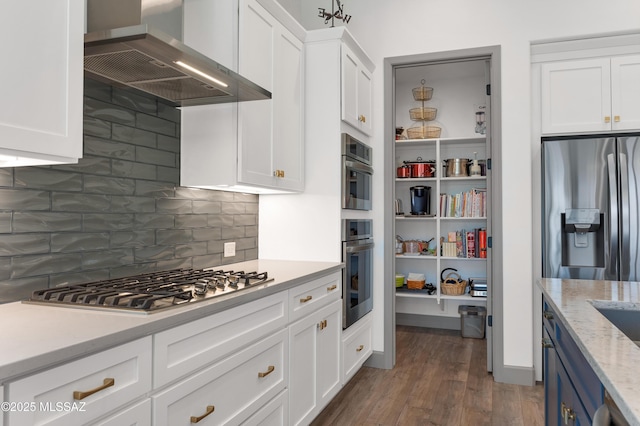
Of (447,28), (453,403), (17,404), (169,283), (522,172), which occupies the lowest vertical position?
(453,403)

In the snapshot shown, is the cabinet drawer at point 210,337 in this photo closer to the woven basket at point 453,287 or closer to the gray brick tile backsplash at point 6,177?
the gray brick tile backsplash at point 6,177

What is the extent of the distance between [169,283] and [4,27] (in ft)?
3.31

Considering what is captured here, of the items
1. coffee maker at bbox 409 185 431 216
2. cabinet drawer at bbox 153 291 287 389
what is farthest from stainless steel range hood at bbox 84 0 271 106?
coffee maker at bbox 409 185 431 216

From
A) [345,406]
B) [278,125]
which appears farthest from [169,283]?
[345,406]

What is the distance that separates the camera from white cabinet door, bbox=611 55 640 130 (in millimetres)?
3266

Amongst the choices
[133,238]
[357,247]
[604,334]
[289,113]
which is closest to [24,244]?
[133,238]

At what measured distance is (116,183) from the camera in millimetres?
2012

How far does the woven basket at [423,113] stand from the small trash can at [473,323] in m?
2.17

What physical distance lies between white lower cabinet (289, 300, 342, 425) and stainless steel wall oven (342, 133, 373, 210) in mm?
732

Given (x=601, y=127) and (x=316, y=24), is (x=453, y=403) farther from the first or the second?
(x=316, y=24)

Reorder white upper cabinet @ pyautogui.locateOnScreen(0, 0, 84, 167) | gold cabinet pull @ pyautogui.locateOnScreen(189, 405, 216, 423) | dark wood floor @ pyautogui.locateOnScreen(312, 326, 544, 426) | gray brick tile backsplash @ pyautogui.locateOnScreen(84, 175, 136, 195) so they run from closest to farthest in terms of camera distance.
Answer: white upper cabinet @ pyautogui.locateOnScreen(0, 0, 84, 167)
gold cabinet pull @ pyautogui.locateOnScreen(189, 405, 216, 423)
gray brick tile backsplash @ pyautogui.locateOnScreen(84, 175, 136, 195)
dark wood floor @ pyautogui.locateOnScreen(312, 326, 544, 426)

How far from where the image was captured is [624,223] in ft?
10.3

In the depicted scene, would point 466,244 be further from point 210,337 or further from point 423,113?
point 210,337

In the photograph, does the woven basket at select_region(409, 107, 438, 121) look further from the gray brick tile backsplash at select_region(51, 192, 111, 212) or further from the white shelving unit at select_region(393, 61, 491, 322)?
the gray brick tile backsplash at select_region(51, 192, 111, 212)
